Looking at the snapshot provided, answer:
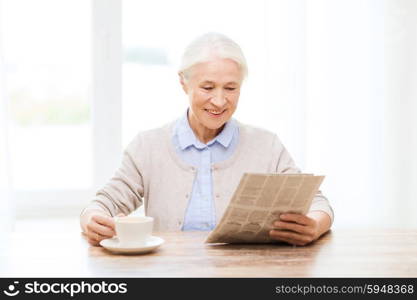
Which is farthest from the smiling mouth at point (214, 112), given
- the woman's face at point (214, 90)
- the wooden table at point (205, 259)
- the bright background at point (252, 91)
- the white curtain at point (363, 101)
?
the white curtain at point (363, 101)

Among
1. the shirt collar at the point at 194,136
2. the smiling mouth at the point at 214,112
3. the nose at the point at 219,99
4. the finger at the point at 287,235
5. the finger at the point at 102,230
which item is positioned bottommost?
the finger at the point at 287,235

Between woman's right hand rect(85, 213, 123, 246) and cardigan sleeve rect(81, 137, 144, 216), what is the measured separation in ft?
0.58

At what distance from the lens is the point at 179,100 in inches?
118

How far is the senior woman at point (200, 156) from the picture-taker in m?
1.81

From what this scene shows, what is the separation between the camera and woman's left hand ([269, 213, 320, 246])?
1455 millimetres

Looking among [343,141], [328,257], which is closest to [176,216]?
[328,257]

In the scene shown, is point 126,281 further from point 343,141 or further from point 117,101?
point 343,141

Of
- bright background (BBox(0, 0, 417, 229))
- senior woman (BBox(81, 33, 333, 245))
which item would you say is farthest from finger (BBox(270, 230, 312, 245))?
bright background (BBox(0, 0, 417, 229))

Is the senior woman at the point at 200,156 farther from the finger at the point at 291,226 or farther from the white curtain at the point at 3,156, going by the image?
the white curtain at the point at 3,156

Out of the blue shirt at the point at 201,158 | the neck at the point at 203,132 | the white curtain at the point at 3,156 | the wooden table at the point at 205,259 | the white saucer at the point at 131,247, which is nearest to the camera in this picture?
the wooden table at the point at 205,259

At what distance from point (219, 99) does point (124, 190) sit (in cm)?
42

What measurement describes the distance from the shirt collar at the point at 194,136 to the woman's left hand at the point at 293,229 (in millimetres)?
503

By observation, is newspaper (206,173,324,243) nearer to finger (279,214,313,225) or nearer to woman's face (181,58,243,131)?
finger (279,214,313,225)

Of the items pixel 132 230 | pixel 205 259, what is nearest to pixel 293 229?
pixel 205 259
